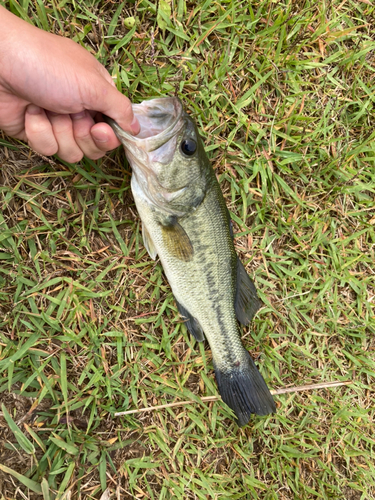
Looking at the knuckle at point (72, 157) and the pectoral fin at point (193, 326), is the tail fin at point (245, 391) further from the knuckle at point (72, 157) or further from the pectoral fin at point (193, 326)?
the knuckle at point (72, 157)

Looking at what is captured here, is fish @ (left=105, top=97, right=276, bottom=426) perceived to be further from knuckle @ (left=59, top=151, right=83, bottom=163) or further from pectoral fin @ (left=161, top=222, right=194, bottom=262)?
knuckle @ (left=59, top=151, right=83, bottom=163)

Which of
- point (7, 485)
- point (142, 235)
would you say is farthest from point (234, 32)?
point (7, 485)

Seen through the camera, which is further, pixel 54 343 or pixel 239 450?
pixel 239 450

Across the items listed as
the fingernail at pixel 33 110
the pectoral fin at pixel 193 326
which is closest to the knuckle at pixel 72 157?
the fingernail at pixel 33 110

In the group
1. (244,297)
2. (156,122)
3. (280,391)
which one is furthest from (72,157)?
(280,391)

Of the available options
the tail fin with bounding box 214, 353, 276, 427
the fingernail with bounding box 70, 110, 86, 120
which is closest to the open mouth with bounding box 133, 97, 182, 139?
the fingernail with bounding box 70, 110, 86, 120

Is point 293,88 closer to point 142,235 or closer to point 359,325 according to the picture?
point 142,235

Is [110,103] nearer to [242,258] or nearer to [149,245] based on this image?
[149,245]
